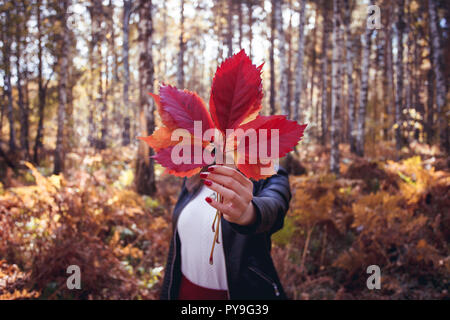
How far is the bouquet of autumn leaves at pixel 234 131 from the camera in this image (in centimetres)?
55

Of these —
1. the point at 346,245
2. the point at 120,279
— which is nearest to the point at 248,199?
the point at 120,279

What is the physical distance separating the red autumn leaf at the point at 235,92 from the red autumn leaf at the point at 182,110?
32 mm

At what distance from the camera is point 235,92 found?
561 mm

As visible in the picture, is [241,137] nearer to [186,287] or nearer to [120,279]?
[186,287]

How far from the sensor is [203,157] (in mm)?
553

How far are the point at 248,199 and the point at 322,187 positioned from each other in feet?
16.5

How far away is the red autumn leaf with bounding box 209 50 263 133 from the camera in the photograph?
1.81ft

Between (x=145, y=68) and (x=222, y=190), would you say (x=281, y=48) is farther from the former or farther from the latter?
(x=222, y=190)

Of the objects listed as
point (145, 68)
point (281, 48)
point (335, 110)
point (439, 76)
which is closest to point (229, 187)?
point (145, 68)

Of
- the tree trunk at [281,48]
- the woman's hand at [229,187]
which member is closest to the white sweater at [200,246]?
the woman's hand at [229,187]

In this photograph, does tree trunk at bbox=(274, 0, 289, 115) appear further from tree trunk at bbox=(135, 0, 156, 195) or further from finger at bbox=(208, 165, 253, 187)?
finger at bbox=(208, 165, 253, 187)

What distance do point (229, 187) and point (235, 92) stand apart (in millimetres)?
199

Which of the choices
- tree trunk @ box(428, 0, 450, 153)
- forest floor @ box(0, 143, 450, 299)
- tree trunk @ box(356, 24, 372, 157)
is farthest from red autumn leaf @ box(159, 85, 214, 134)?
tree trunk @ box(356, 24, 372, 157)
